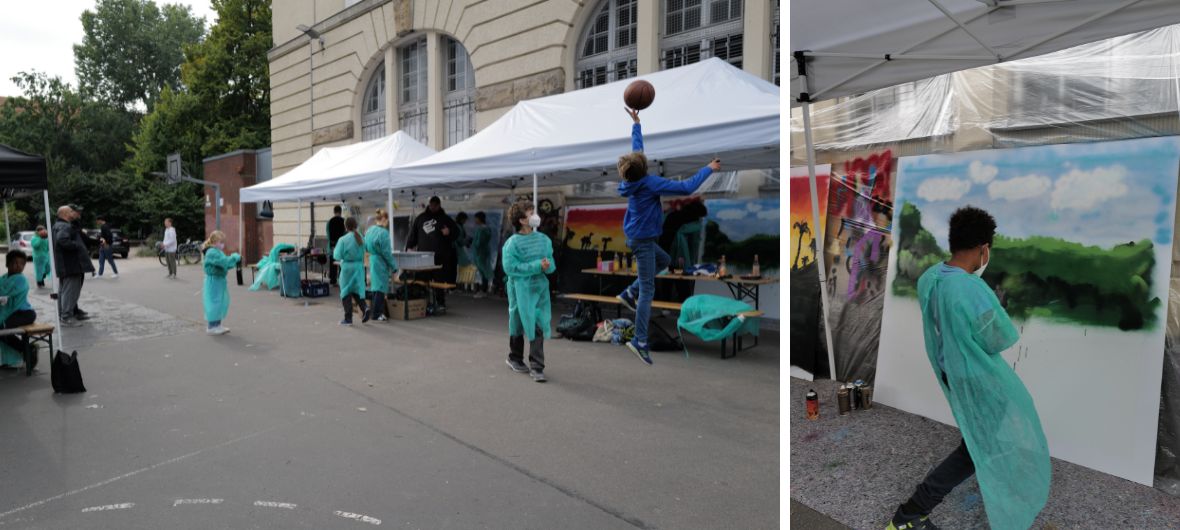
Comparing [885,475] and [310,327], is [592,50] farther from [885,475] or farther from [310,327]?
[885,475]

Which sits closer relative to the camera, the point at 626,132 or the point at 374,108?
the point at 626,132

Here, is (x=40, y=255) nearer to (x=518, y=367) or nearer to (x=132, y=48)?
(x=132, y=48)

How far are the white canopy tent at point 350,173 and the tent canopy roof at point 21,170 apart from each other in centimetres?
422

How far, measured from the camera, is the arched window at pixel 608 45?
11922 millimetres

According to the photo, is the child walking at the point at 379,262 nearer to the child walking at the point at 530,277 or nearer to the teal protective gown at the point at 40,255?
the child walking at the point at 530,277

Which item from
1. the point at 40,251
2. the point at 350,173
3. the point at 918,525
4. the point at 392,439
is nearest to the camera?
the point at 918,525

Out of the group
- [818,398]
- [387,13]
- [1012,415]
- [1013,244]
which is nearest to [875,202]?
[1013,244]

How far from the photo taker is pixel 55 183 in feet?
71.2

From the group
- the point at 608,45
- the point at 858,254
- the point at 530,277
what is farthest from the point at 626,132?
the point at 608,45

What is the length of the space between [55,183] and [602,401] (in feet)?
78.7

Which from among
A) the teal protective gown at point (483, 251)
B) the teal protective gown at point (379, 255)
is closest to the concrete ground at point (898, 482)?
the teal protective gown at point (379, 255)

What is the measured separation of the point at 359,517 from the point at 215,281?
21.5 ft

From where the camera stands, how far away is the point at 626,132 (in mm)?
7375

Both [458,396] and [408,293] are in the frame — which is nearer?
[458,396]
